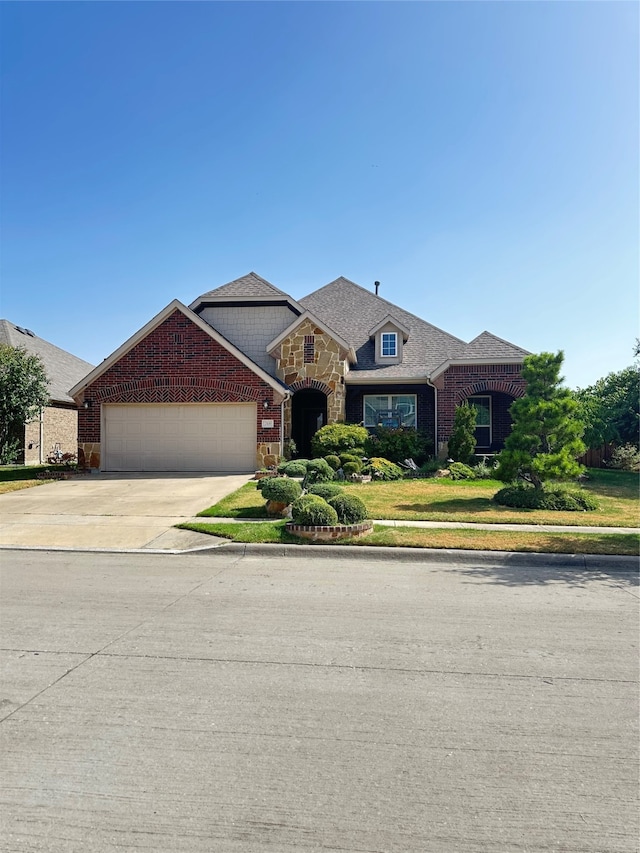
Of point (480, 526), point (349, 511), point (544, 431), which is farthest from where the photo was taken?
point (544, 431)

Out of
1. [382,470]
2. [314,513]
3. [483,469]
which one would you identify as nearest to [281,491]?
[314,513]

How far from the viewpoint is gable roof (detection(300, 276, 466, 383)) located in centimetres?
2089

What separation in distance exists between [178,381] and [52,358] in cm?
1610

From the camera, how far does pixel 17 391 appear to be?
757 inches

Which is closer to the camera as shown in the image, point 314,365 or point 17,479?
point 17,479

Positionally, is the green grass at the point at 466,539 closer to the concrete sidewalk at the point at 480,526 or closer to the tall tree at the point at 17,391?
the concrete sidewalk at the point at 480,526

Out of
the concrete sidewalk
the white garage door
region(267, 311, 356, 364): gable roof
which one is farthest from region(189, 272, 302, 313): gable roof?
the concrete sidewalk

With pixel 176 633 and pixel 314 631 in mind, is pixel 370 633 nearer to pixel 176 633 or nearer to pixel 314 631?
pixel 314 631

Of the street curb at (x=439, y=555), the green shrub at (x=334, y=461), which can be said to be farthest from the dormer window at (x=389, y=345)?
the street curb at (x=439, y=555)

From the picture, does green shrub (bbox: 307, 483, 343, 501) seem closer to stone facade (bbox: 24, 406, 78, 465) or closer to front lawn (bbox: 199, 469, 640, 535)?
front lawn (bbox: 199, 469, 640, 535)

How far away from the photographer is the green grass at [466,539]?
27.0ft

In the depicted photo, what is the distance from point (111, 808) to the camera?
2666mm

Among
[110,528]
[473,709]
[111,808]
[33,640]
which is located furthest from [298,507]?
[111,808]

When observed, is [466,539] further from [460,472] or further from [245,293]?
[245,293]
